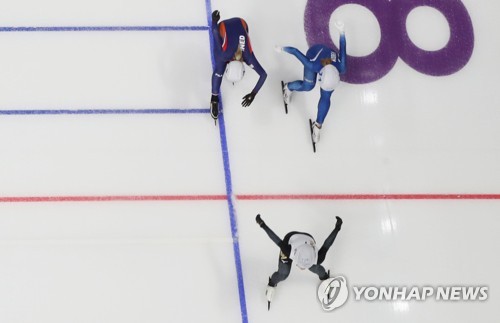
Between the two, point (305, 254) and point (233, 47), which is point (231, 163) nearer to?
point (233, 47)

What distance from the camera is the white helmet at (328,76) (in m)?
5.27

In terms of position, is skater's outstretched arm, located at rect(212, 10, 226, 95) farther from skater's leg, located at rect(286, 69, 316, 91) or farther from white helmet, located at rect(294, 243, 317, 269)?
white helmet, located at rect(294, 243, 317, 269)

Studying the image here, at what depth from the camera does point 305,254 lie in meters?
4.68

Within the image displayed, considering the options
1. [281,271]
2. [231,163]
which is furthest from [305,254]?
[231,163]

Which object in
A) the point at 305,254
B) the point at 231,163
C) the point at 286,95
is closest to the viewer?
the point at 305,254

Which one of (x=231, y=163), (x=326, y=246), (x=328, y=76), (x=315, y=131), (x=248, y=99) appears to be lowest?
(x=326, y=246)

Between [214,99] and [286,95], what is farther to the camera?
[286,95]

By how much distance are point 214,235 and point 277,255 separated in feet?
1.79

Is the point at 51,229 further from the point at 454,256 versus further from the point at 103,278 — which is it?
the point at 454,256

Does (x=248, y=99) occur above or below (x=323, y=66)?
below

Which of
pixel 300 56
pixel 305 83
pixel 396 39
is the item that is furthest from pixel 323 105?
pixel 396 39

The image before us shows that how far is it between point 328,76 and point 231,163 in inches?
45.7

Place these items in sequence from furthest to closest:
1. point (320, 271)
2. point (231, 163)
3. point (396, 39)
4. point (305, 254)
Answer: point (396, 39) < point (231, 163) < point (320, 271) < point (305, 254)

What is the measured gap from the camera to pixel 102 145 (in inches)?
226
